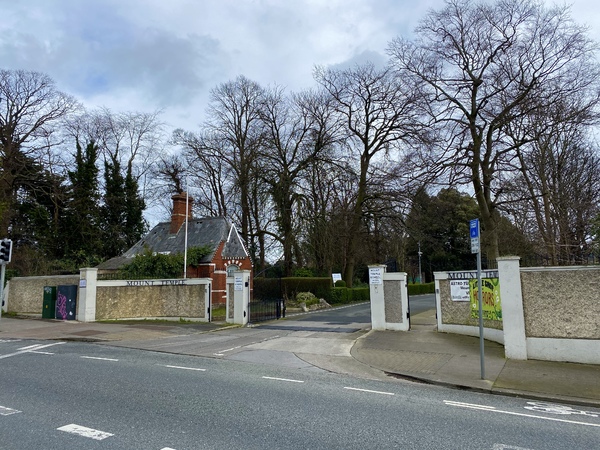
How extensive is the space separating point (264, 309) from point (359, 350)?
29.8ft

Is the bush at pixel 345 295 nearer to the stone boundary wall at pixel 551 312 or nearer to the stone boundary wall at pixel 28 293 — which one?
the stone boundary wall at pixel 28 293

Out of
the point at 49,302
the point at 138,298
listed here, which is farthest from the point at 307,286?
the point at 49,302

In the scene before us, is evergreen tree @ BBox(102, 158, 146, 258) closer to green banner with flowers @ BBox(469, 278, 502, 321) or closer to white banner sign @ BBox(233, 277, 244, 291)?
white banner sign @ BBox(233, 277, 244, 291)

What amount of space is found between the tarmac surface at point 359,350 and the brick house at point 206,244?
12.6 m

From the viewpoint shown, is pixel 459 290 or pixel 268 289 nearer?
pixel 459 290

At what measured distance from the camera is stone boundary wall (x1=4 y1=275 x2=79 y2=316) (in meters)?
22.4

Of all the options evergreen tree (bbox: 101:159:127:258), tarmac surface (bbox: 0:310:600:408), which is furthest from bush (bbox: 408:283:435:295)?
tarmac surface (bbox: 0:310:600:408)

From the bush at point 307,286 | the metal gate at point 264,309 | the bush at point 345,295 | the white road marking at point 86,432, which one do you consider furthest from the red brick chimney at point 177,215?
the white road marking at point 86,432

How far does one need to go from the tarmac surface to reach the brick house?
12.6 m

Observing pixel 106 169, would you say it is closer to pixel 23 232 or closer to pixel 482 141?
pixel 23 232

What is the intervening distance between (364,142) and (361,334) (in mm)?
23754

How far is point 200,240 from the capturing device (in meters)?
34.6

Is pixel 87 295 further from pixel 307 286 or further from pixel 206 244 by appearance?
pixel 307 286

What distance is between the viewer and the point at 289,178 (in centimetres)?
3584
